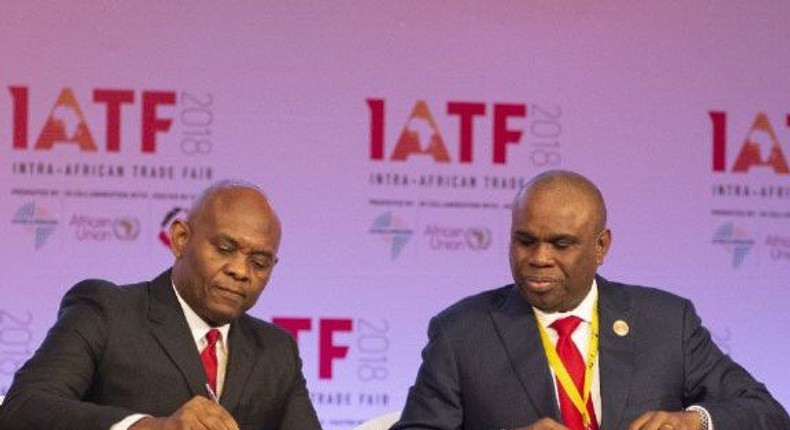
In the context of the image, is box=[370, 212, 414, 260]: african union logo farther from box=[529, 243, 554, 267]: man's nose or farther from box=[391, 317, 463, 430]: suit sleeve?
box=[529, 243, 554, 267]: man's nose

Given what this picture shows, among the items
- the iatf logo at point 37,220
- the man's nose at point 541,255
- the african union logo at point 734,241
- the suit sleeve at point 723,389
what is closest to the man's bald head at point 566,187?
the man's nose at point 541,255

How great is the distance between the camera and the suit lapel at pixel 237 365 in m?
4.30

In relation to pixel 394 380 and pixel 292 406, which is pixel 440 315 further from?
pixel 394 380

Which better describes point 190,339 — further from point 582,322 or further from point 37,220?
point 37,220

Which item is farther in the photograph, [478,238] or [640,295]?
[478,238]

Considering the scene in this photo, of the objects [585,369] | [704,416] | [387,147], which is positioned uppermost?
[387,147]

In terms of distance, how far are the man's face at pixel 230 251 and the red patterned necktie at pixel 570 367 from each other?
3.17 ft

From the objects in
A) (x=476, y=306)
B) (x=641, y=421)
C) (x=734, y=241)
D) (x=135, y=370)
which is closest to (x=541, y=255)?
(x=476, y=306)

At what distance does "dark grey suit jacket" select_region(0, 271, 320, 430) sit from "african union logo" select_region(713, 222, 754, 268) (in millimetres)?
3418

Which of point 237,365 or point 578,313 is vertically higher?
point 578,313

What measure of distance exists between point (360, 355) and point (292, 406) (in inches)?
106

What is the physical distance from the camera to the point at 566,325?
4.69 metres

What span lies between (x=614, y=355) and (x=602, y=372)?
82mm

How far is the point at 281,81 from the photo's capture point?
7.12 meters
